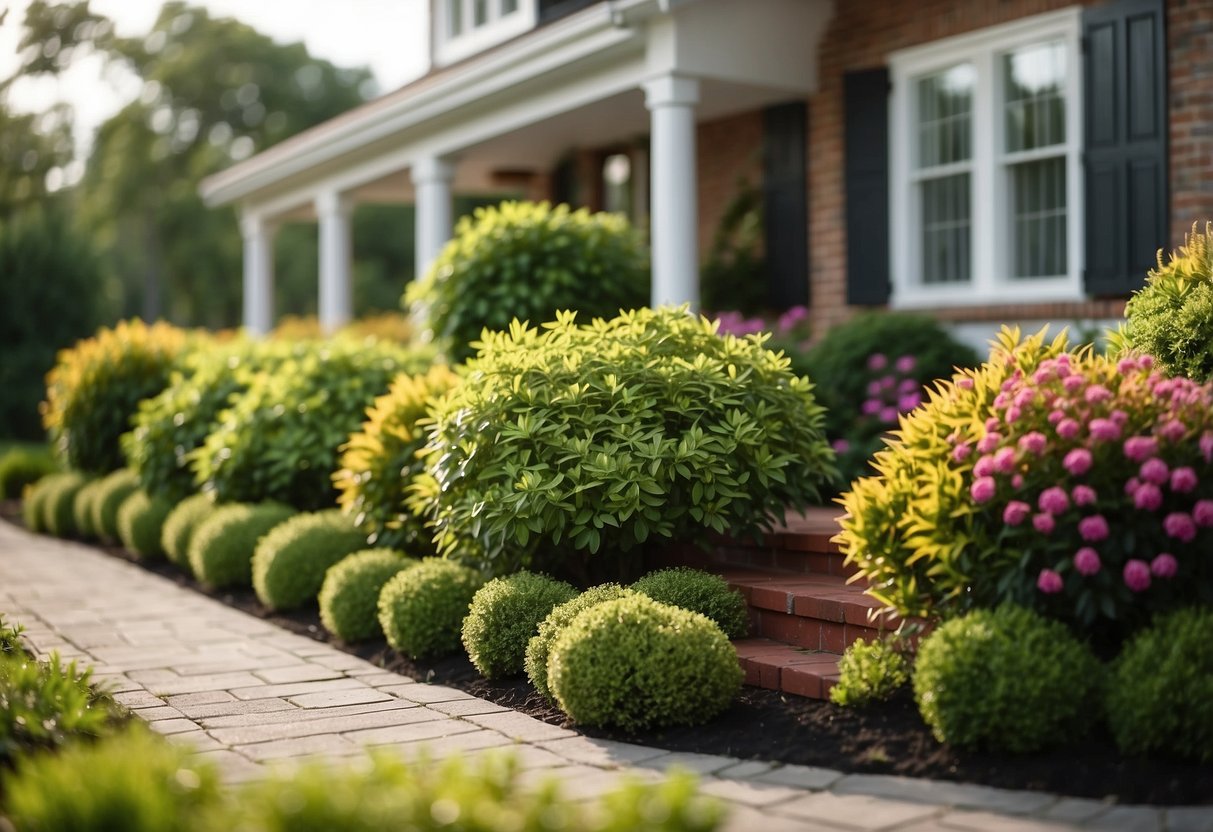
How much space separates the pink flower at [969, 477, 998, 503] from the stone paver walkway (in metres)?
0.90

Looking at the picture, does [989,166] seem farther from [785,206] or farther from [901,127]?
[785,206]

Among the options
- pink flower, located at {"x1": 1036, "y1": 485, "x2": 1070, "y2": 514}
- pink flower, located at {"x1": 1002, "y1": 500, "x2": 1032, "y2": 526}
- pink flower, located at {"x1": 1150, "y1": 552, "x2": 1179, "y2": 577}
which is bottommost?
pink flower, located at {"x1": 1150, "y1": 552, "x2": 1179, "y2": 577}

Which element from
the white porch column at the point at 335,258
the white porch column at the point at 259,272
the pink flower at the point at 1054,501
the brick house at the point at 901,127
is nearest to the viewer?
the pink flower at the point at 1054,501

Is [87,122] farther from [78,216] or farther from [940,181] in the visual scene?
[940,181]

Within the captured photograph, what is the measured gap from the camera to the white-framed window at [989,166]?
7789 mm

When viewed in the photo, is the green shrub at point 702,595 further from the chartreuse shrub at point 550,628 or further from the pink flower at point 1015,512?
the pink flower at point 1015,512

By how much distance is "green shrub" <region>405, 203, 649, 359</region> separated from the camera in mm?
8102

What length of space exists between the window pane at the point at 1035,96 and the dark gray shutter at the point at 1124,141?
0.42m

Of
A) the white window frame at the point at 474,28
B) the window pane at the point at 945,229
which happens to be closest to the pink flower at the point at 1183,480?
the window pane at the point at 945,229

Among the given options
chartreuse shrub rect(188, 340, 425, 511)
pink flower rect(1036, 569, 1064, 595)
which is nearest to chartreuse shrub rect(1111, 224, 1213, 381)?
pink flower rect(1036, 569, 1064, 595)

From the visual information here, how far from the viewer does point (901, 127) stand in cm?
877

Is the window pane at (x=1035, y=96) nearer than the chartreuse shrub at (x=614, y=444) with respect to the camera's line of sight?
No

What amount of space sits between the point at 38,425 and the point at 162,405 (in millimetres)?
14373

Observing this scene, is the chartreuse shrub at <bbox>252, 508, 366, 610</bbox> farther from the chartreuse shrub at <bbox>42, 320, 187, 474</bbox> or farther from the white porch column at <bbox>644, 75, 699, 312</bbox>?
the chartreuse shrub at <bbox>42, 320, 187, 474</bbox>
